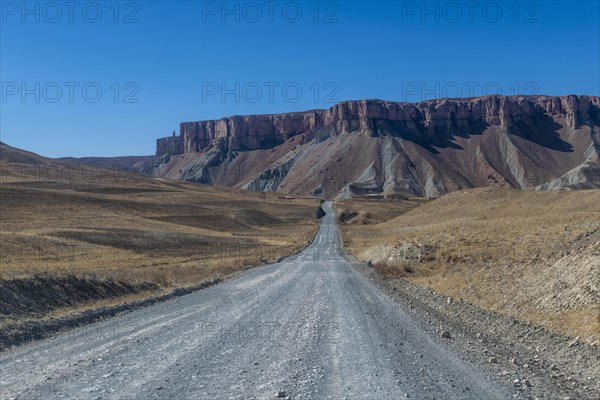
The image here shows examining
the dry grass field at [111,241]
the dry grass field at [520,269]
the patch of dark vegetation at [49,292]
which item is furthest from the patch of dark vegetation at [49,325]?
the dry grass field at [520,269]

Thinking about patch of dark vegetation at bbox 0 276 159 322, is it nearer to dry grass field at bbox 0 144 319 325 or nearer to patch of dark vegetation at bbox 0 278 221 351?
dry grass field at bbox 0 144 319 325

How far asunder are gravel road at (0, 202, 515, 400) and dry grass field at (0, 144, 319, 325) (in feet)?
12.7

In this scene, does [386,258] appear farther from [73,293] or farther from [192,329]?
[192,329]

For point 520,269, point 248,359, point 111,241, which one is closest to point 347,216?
point 111,241

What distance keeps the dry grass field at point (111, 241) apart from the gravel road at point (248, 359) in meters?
3.88

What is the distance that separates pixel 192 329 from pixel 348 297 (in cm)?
822

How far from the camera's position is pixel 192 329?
12828 millimetres

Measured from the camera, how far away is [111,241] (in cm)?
5234

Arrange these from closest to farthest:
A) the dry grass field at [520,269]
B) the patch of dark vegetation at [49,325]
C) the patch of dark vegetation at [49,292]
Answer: the patch of dark vegetation at [49,325] → the dry grass field at [520,269] → the patch of dark vegetation at [49,292]

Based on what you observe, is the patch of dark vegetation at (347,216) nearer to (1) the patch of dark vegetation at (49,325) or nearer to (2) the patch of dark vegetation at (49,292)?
(2) the patch of dark vegetation at (49,292)

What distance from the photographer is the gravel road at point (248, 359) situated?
7664 mm

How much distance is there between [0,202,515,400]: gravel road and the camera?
7.66m

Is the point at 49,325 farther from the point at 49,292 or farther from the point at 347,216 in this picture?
the point at 347,216

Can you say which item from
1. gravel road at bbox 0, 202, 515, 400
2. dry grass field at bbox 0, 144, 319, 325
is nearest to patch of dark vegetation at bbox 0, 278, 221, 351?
gravel road at bbox 0, 202, 515, 400
